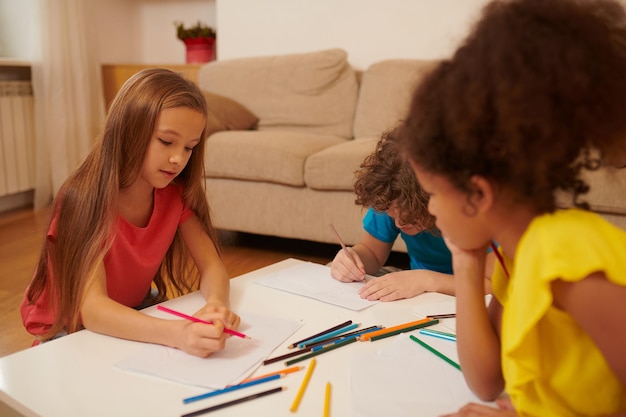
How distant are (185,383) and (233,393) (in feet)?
0.24

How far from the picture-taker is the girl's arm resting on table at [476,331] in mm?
729

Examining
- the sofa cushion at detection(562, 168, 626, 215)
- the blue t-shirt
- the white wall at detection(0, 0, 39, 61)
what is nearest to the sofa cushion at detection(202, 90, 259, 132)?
the white wall at detection(0, 0, 39, 61)

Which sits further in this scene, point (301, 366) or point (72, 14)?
point (72, 14)

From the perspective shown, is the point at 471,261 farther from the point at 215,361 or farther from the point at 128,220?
the point at 128,220

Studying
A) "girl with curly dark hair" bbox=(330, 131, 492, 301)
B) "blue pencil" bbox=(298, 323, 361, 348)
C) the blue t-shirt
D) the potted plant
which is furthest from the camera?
the potted plant

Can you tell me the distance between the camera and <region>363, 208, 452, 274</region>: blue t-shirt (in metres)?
1.49

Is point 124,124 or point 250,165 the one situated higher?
point 124,124

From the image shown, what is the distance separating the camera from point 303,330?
96cm

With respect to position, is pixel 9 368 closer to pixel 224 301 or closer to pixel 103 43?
pixel 224 301

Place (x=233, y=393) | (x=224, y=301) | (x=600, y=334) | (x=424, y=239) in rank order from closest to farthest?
(x=600, y=334), (x=233, y=393), (x=224, y=301), (x=424, y=239)

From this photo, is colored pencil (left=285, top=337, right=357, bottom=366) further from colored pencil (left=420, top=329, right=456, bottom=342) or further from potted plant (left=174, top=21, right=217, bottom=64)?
potted plant (left=174, top=21, right=217, bottom=64)

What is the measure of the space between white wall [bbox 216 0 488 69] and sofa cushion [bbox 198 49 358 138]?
0.23 m

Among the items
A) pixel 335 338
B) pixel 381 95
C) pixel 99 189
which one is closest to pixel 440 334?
pixel 335 338

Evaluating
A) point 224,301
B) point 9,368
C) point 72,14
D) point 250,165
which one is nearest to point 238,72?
point 250,165
